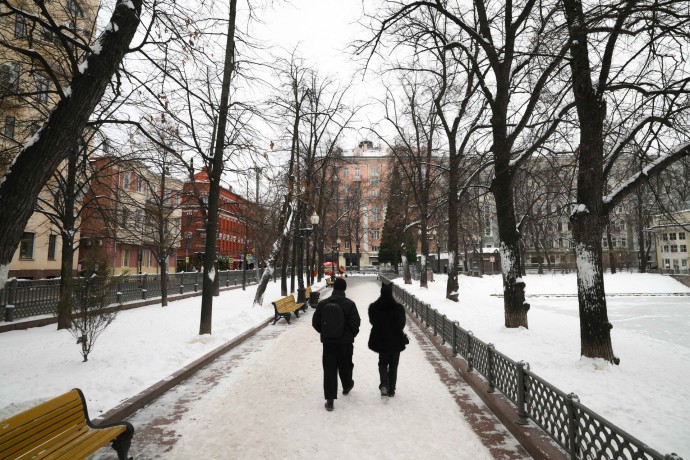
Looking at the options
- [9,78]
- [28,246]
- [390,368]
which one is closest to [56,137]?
[390,368]

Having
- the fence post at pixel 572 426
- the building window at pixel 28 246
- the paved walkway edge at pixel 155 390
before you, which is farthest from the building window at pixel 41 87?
the building window at pixel 28 246

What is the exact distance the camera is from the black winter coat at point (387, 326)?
610cm

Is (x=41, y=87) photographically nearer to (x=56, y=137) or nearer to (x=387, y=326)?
(x=56, y=137)

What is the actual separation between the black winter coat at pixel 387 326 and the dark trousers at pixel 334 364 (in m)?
0.47

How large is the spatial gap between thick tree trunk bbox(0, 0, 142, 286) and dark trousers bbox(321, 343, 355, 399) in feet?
13.1

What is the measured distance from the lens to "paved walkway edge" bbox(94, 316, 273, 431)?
17.3 feet

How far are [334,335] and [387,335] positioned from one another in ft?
2.97

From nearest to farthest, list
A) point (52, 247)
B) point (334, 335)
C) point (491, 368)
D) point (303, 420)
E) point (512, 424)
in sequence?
1. point (512, 424)
2. point (303, 420)
3. point (334, 335)
4. point (491, 368)
5. point (52, 247)

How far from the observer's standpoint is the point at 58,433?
3.73 m

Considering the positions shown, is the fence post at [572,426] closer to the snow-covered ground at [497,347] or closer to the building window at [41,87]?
the snow-covered ground at [497,347]

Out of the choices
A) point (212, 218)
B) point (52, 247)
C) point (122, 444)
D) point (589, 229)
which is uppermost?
point (212, 218)

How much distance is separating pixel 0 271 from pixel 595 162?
8.28 meters

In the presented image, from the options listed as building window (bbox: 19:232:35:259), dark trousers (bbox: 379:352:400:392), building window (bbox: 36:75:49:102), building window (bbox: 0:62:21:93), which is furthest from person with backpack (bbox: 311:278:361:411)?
building window (bbox: 19:232:35:259)

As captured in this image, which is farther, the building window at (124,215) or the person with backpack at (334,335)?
the building window at (124,215)
